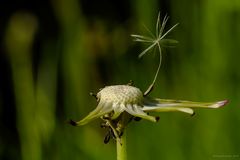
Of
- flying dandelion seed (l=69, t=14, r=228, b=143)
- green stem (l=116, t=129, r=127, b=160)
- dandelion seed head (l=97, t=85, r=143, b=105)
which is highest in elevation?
dandelion seed head (l=97, t=85, r=143, b=105)

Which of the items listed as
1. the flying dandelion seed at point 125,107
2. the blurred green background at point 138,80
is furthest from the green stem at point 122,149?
the blurred green background at point 138,80

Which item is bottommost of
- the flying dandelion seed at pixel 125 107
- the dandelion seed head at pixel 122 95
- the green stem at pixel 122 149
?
the green stem at pixel 122 149

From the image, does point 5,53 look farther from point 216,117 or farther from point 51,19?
point 216,117

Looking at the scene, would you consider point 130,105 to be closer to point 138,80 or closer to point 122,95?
point 122,95

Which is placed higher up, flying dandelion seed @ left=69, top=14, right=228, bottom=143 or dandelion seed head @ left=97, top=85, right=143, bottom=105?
dandelion seed head @ left=97, top=85, right=143, bottom=105

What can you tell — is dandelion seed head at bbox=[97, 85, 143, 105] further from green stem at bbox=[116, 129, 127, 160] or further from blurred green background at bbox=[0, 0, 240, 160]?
blurred green background at bbox=[0, 0, 240, 160]

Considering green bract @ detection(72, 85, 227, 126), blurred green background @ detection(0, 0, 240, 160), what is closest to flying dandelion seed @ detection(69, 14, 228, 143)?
green bract @ detection(72, 85, 227, 126)

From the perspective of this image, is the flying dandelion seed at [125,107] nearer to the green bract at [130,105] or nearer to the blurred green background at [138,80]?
the green bract at [130,105]

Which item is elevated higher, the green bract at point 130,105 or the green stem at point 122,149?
the green bract at point 130,105

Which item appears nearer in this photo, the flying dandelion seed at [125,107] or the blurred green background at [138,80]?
the flying dandelion seed at [125,107]

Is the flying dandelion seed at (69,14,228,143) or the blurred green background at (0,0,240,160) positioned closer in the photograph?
the flying dandelion seed at (69,14,228,143)
